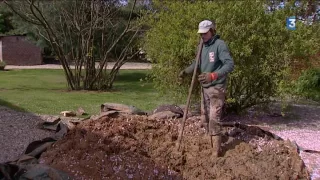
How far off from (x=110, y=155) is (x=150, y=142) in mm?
643

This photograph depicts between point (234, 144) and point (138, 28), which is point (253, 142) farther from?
point (138, 28)

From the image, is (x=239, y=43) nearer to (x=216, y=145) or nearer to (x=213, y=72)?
(x=213, y=72)

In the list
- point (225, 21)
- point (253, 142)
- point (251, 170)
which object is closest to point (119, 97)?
point (225, 21)

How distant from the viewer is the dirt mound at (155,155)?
5.44 metres

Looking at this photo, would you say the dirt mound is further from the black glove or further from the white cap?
the white cap

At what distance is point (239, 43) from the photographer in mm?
9445

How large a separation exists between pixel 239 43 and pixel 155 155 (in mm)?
4330

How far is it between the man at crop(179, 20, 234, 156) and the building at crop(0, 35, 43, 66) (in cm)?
3024

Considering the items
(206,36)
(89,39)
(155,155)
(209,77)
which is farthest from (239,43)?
(89,39)

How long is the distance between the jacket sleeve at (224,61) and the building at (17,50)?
30465 mm

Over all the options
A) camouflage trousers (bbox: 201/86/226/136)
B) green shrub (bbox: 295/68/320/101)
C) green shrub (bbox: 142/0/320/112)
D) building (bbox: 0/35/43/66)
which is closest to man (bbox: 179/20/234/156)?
camouflage trousers (bbox: 201/86/226/136)

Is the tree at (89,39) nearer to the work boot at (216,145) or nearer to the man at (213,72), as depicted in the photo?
the man at (213,72)

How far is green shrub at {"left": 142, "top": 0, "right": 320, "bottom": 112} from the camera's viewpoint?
9438 millimetres

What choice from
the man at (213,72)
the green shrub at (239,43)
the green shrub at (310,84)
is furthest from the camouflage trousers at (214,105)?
the green shrub at (310,84)
